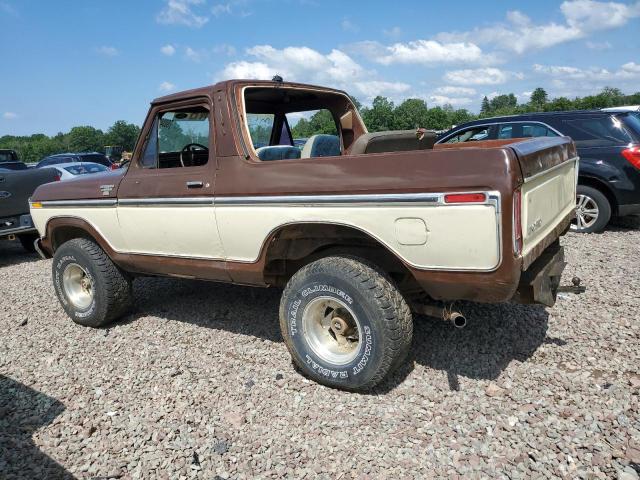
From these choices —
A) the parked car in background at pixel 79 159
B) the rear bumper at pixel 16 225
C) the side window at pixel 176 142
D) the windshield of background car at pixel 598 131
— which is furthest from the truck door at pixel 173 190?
the parked car in background at pixel 79 159

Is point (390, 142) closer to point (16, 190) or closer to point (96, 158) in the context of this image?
point (16, 190)

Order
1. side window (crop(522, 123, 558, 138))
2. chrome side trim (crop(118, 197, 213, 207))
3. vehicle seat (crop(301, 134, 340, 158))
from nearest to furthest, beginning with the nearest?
1. chrome side trim (crop(118, 197, 213, 207))
2. vehicle seat (crop(301, 134, 340, 158))
3. side window (crop(522, 123, 558, 138))

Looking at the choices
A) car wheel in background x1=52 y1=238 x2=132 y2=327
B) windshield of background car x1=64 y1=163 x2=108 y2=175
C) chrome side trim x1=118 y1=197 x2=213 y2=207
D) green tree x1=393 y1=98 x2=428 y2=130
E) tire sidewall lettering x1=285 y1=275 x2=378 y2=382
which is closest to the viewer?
tire sidewall lettering x1=285 y1=275 x2=378 y2=382

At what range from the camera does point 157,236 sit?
3771 millimetres

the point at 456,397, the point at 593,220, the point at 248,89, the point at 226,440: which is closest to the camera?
the point at 226,440

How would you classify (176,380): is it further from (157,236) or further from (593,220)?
(593,220)

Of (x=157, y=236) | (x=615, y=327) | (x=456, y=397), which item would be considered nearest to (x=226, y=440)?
(x=456, y=397)

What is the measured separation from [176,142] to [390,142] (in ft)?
5.85

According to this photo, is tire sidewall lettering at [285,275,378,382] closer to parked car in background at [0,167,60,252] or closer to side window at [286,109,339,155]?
side window at [286,109,339,155]

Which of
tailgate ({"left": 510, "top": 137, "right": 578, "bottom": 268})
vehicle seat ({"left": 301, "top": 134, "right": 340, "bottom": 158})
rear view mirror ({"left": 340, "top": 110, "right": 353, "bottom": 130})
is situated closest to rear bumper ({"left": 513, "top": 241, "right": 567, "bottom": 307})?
tailgate ({"left": 510, "top": 137, "right": 578, "bottom": 268})

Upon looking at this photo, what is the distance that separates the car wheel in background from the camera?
4.23 m

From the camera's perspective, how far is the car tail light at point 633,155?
621cm

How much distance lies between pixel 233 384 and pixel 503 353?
6.21 ft

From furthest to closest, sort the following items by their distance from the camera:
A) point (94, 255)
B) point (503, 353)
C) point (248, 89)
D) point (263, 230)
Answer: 1. point (94, 255)
2. point (248, 89)
3. point (503, 353)
4. point (263, 230)
